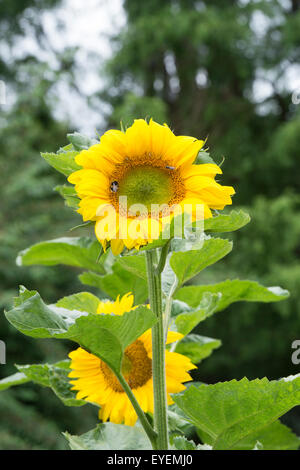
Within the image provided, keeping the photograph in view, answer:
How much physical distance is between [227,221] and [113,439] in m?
0.16

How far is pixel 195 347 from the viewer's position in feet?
1.31

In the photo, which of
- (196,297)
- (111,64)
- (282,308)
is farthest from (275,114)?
(196,297)

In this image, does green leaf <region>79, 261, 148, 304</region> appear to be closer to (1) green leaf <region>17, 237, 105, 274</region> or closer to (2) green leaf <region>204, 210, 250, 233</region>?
(1) green leaf <region>17, 237, 105, 274</region>

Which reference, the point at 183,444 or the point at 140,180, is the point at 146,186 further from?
the point at 183,444

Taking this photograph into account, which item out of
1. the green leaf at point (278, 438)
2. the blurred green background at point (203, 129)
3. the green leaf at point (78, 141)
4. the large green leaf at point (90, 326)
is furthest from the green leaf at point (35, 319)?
the blurred green background at point (203, 129)

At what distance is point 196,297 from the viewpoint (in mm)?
413

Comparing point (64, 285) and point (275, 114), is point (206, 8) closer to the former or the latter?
point (275, 114)

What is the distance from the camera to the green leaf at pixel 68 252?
0.39 metres

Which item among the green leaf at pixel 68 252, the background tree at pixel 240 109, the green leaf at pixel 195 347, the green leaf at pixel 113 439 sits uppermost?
the background tree at pixel 240 109

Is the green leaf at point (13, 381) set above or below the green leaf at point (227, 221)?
below
